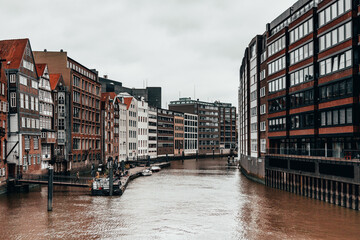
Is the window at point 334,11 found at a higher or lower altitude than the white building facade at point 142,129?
higher

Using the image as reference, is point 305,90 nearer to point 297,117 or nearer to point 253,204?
point 297,117

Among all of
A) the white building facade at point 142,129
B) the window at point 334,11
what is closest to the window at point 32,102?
the window at point 334,11

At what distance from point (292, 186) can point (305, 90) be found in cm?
1460

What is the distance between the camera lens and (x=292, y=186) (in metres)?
65.0

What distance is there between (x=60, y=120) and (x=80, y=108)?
36.6 ft

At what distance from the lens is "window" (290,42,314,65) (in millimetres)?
61075

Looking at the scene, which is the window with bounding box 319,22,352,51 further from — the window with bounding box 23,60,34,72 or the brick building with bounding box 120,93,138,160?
the brick building with bounding box 120,93,138,160

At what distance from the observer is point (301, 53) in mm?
64250

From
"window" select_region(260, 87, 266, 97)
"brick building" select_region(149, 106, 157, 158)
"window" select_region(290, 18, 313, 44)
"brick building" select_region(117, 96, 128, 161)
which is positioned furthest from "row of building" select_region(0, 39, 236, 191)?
"window" select_region(290, 18, 313, 44)

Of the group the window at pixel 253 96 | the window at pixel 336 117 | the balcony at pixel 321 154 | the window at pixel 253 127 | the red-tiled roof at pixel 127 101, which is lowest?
the balcony at pixel 321 154

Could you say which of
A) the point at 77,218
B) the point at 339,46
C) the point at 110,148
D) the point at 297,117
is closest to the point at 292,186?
the point at 297,117

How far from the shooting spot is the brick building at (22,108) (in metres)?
69.6

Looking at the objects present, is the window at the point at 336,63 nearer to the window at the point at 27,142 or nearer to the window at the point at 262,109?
the window at the point at 262,109

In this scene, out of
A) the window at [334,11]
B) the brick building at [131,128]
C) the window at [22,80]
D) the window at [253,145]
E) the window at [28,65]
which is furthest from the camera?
the brick building at [131,128]
